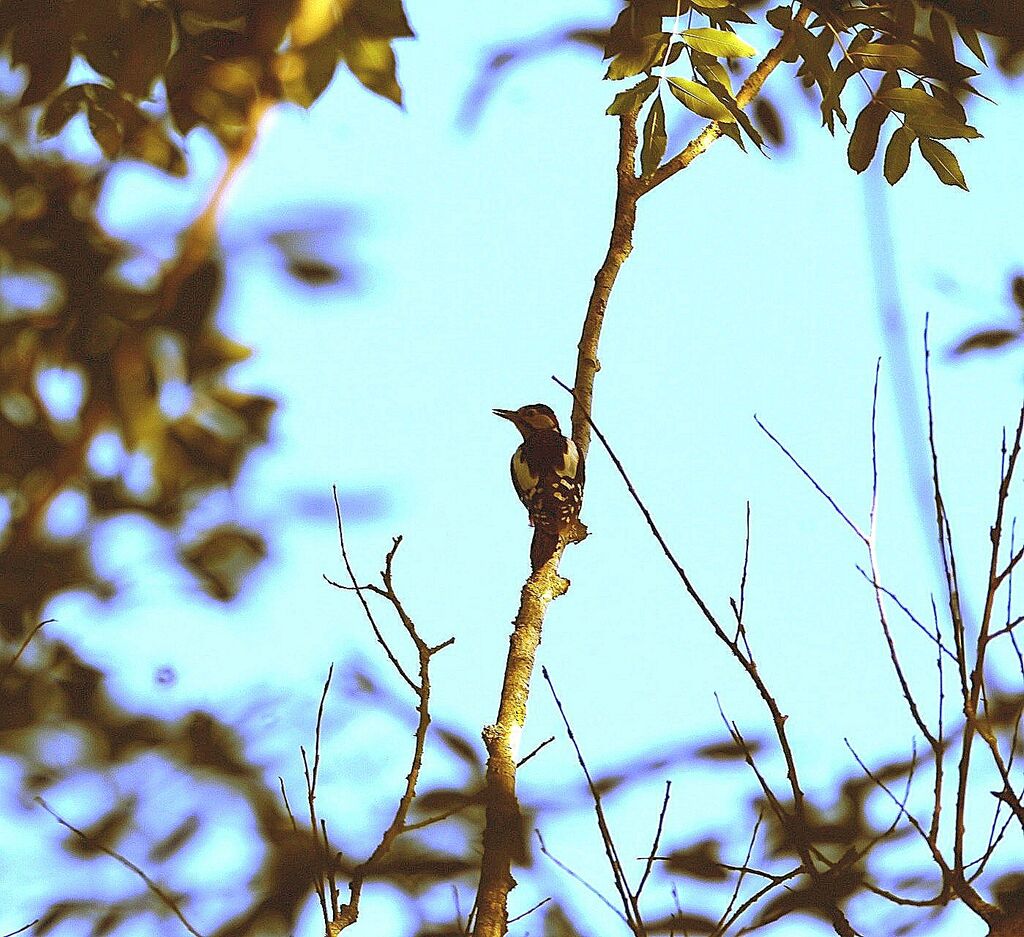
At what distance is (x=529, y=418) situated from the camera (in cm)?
536

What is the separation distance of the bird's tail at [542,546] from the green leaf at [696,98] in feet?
4.75

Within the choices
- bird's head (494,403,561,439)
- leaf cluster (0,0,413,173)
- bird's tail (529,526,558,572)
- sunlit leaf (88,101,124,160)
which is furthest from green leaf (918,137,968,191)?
bird's head (494,403,561,439)

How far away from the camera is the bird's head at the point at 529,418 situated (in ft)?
17.3

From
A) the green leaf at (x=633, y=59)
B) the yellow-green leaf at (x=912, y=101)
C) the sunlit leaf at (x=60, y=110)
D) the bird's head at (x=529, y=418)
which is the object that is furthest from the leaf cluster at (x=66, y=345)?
the bird's head at (x=529, y=418)

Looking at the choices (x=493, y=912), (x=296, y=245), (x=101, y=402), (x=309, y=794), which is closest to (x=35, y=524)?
(x=101, y=402)

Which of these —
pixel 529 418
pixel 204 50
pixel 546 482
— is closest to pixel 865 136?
pixel 204 50

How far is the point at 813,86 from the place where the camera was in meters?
3.21

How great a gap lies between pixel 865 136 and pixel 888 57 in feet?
0.57

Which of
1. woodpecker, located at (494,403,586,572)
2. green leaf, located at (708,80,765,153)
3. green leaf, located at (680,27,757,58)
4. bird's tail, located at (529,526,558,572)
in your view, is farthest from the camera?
woodpecker, located at (494,403,586,572)

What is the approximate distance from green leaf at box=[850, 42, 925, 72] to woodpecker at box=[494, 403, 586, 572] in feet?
4.23

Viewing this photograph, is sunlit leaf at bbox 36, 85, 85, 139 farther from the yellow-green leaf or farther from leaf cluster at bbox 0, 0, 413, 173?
the yellow-green leaf

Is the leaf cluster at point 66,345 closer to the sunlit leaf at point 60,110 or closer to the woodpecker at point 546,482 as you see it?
the sunlit leaf at point 60,110

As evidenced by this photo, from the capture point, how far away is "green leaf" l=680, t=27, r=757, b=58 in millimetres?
2688

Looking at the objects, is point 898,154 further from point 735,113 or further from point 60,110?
point 60,110
